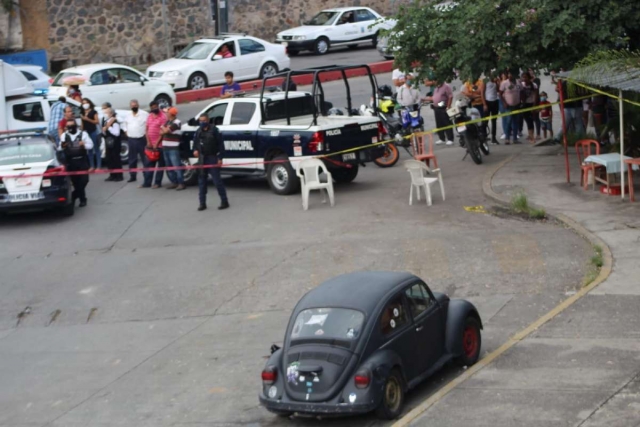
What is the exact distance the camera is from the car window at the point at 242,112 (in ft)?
65.1

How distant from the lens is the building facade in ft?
117

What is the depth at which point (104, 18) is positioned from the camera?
36.6 metres

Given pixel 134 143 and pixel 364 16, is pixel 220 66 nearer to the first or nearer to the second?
pixel 364 16

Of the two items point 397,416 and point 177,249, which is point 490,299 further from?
point 177,249

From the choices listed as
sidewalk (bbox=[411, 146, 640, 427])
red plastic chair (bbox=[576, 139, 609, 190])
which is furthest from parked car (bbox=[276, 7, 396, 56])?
sidewalk (bbox=[411, 146, 640, 427])

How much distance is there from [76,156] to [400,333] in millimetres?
11054

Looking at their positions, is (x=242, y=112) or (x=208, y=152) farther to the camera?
(x=242, y=112)

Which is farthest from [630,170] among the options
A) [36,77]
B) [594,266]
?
[36,77]

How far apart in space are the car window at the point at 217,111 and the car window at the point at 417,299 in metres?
10.7

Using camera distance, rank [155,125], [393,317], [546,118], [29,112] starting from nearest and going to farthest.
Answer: [393,317], [155,125], [546,118], [29,112]

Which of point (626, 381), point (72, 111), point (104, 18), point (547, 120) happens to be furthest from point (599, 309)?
point (104, 18)

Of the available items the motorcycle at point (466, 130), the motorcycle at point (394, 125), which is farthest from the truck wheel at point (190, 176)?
the motorcycle at point (466, 130)

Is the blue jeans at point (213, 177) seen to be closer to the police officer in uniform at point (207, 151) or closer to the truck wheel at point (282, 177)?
the police officer in uniform at point (207, 151)

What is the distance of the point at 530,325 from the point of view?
11.9 meters
